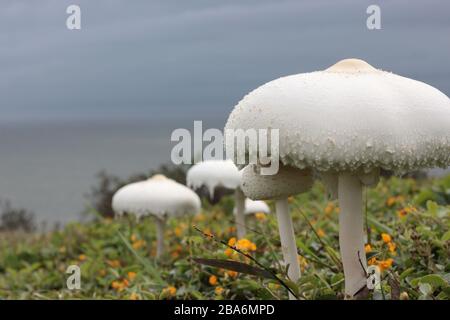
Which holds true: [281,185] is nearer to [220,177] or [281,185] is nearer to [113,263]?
[220,177]

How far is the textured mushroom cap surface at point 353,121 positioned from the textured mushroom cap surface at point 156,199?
116 inches

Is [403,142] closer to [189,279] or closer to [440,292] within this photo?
[440,292]

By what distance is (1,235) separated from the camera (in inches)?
313

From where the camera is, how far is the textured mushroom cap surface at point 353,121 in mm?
1781

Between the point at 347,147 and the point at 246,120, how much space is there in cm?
35

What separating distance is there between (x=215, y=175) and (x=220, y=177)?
50 millimetres

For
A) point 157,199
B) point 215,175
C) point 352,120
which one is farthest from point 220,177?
point 352,120

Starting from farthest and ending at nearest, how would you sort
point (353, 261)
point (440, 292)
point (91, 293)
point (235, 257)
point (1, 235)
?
point (1, 235) < point (91, 293) < point (235, 257) < point (440, 292) < point (353, 261)

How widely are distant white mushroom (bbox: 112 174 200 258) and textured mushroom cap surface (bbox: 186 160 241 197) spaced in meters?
0.15

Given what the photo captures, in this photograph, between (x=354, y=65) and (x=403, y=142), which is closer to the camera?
(x=403, y=142)

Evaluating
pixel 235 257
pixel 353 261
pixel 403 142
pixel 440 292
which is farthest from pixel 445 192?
pixel 403 142

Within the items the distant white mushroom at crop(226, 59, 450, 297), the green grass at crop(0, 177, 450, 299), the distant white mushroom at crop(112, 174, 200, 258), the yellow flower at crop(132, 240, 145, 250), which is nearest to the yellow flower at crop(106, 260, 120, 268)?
the green grass at crop(0, 177, 450, 299)

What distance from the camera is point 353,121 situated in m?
1.79
